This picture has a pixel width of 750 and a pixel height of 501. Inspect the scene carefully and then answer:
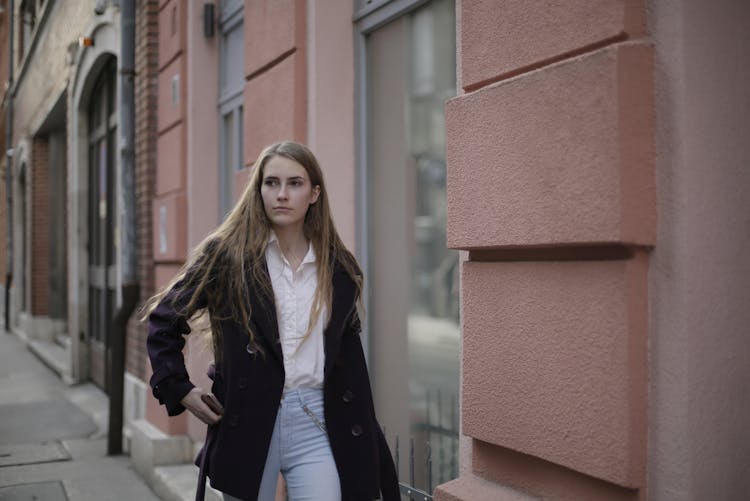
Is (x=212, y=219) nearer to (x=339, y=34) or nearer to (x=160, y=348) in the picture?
(x=339, y=34)

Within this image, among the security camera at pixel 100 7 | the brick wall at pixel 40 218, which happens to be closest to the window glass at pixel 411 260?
the security camera at pixel 100 7

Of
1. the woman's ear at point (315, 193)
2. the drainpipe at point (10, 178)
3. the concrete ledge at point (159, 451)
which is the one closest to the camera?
the woman's ear at point (315, 193)

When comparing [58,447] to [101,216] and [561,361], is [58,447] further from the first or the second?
[561,361]

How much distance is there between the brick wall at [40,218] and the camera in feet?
45.1

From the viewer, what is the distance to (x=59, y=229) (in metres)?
13.4

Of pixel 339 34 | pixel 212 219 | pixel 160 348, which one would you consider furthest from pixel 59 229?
pixel 160 348

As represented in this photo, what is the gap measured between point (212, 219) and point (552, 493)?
3773 mm

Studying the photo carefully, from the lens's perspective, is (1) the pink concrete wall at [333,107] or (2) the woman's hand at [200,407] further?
(1) the pink concrete wall at [333,107]

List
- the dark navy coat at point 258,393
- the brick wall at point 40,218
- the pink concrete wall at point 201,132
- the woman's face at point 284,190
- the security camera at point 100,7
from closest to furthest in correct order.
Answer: the dark navy coat at point 258,393
the woman's face at point 284,190
the pink concrete wall at point 201,132
the security camera at point 100,7
the brick wall at point 40,218

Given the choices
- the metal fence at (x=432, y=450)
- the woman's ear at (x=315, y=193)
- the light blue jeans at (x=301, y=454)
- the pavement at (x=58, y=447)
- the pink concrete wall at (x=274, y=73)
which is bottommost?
the pavement at (x=58, y=447)

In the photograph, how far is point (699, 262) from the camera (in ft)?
6.19

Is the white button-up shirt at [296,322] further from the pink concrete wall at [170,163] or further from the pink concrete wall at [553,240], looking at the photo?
the pink concrete wall at [170,163]

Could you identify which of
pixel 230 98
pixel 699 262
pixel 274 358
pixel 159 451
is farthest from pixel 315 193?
pixel 159 451

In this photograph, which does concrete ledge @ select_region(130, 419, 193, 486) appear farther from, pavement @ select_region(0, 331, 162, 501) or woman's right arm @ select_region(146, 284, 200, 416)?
woman's right arm @ select_region(146, 284, 200, 416)
